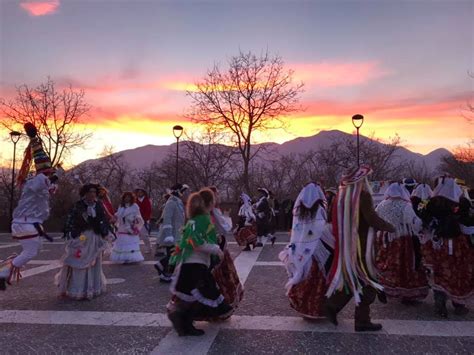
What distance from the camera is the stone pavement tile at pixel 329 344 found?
469 centimetres

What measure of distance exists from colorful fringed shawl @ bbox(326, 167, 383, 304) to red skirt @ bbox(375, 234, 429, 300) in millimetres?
1141

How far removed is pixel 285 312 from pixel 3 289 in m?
4.56

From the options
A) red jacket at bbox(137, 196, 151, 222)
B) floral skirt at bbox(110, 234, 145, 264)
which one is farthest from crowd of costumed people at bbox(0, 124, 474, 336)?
red jacket at bbox(137, 196, 151, 222)

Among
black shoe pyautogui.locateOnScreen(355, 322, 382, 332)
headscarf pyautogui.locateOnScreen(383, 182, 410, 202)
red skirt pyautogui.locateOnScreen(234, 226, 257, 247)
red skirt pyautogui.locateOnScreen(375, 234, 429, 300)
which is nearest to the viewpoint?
black shoe pyautogui.locateOnScreen(355, 322, 382, 332)

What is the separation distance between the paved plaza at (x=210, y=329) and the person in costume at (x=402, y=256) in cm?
25

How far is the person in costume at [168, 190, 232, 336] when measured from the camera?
5.18 m

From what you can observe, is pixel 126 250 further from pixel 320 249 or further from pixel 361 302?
pixel 361 302

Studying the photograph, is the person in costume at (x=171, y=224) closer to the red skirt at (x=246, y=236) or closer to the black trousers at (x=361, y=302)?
the black trousers at (x=361, y=302)

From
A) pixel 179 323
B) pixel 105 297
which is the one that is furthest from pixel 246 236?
pixel 179 323

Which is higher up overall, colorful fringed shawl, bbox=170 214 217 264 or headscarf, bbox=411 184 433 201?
headscarf, bbox=411 184 433 201

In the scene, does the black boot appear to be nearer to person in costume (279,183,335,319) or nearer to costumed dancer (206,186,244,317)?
person in costume (279,183,335,319)

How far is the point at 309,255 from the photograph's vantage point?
575 cm

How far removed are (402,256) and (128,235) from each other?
688 cm

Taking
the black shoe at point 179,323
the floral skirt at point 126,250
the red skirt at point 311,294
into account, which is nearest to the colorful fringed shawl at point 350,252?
the red skirt at point 311,294
